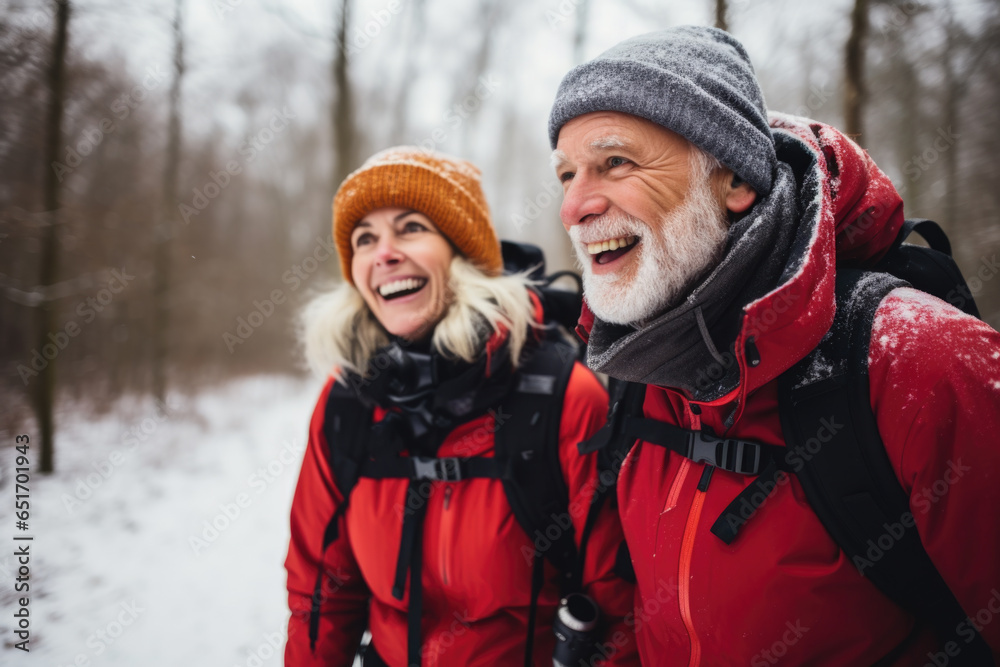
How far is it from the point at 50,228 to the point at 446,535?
6.22m

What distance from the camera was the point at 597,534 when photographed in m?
1.60

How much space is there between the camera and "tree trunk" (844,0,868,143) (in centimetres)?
342

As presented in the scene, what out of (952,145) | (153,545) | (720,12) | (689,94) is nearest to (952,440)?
(689,94)

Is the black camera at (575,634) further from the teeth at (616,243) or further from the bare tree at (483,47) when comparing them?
the bare tree at (483,47)

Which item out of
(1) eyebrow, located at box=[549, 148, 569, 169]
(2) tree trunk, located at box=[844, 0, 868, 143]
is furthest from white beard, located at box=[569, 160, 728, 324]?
(2) tree trunk, located at box=[844, 0, 868, 143]

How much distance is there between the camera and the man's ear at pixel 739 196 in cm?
126

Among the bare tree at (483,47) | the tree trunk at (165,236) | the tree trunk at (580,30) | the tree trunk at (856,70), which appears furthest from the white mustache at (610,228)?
the bare tree at (483,47)

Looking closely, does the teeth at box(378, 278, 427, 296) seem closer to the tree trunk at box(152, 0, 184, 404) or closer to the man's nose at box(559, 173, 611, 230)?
the man's nose at box(559, 173, 611, 230)

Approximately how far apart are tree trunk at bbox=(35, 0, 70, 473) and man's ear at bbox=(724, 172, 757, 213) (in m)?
6.45

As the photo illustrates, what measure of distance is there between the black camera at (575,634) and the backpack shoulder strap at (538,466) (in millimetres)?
171

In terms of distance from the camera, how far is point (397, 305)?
1955 mm

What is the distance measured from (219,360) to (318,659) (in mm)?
13203

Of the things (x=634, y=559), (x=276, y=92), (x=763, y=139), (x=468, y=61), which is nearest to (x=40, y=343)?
(x=276, y=92)

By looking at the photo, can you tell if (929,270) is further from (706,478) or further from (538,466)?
(538,466)
